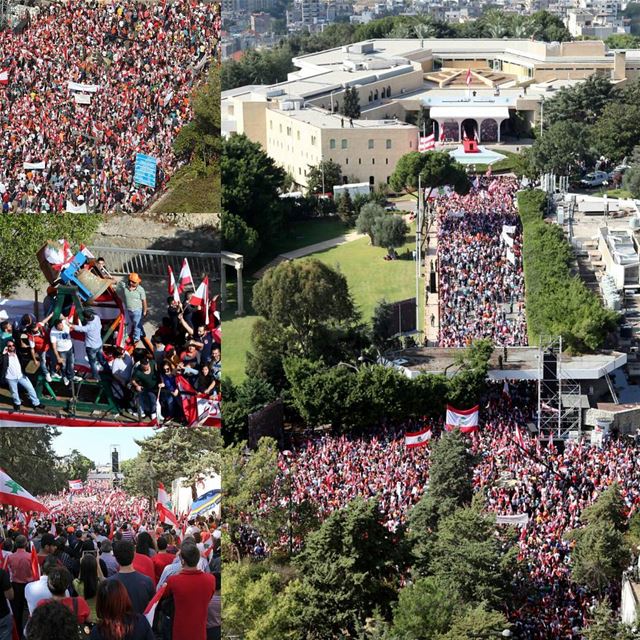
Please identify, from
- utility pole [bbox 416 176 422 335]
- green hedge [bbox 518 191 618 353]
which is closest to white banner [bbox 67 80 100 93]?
green hedge [bbox 518 191 618 353]

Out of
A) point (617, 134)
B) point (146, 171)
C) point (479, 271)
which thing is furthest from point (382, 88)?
point (146, 171)

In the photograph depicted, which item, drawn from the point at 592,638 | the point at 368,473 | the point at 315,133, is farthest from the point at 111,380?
the point at 315,133

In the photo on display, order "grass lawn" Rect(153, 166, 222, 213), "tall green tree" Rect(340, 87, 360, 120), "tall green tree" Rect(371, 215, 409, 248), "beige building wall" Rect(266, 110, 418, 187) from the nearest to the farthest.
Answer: "grass lawn" Rect(153, 166, 222, 213) < "tall green tree" Rect(371, 215, 409, 248) < "beige building wall" Rect(266, 110, 418, 187) < "tall green tree" Rect(340, 87, 360, 120)

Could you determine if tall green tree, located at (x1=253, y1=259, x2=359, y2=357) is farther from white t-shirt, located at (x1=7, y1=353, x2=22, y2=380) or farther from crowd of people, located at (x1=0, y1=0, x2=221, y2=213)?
white t-shirt, located at (x1=7, y1=353, x2=22, y2=380)

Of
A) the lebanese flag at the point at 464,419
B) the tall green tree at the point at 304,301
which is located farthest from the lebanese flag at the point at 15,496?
the tall green tree at the point at 304,301

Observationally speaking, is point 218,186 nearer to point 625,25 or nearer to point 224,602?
point 224,602
